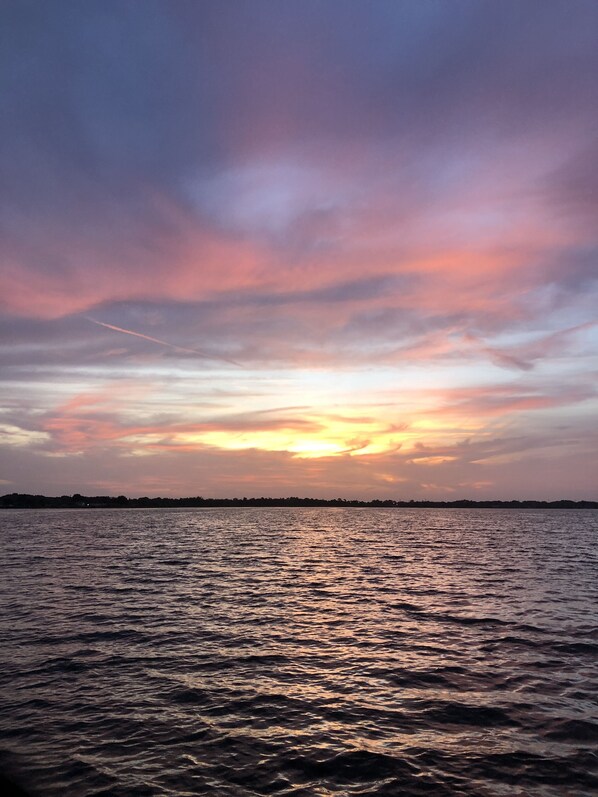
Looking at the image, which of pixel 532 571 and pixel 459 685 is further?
pixel 532 571

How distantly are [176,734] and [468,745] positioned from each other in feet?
24.9

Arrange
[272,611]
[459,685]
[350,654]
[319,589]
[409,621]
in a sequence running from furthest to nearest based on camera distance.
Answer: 1. [319,589]
2. [272,611]
3. [409,621]
4. [350,654]
5. [459,685]

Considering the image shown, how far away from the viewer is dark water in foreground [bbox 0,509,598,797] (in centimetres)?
1236

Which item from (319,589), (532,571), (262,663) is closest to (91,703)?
(262,663)

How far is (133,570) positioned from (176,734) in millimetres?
37518

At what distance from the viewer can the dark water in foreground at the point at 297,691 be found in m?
12.4

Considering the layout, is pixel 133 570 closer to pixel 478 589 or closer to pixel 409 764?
pixel 478 589

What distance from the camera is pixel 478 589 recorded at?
3950 centimetres

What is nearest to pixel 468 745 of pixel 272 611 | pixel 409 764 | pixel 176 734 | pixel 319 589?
pixel 409 764

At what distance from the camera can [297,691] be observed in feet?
Answer: 57.7

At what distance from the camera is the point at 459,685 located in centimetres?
1819

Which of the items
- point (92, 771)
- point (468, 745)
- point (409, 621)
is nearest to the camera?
point (92, 771)

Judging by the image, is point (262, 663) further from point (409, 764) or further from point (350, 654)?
point (409, 764)

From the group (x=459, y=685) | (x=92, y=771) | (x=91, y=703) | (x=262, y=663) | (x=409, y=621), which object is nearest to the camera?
(x=92, y=771)
